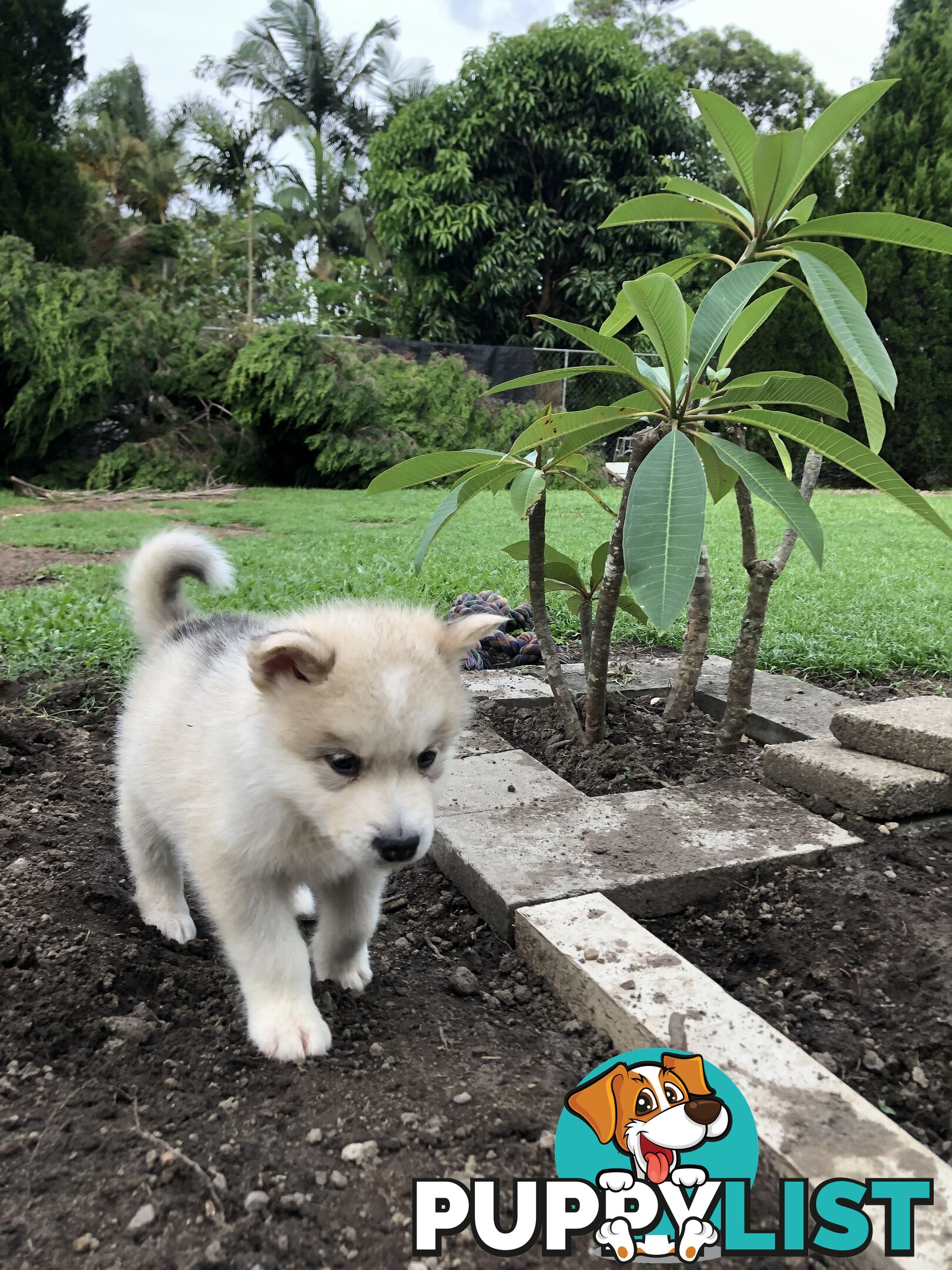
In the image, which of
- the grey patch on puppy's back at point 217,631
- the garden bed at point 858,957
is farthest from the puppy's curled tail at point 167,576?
the garden bed at point 858,957

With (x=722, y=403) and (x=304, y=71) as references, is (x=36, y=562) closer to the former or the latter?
(x=722, y=403)

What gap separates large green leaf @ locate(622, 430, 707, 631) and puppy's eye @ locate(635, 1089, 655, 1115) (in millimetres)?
752

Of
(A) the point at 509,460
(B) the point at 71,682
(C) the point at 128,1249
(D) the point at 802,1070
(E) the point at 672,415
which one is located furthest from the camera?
(B) the point at 71,682

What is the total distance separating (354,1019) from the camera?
5.62 ft

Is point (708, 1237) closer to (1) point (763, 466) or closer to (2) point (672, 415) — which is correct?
(1) point (763, 466)

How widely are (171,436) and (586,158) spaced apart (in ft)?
33.8

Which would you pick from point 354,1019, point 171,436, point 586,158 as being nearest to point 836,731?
point 354,1019

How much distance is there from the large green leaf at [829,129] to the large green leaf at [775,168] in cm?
4

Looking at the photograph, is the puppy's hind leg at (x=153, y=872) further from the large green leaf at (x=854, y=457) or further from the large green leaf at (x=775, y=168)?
the large green leaf at (x=775, y=168)

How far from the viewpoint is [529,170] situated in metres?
18.0

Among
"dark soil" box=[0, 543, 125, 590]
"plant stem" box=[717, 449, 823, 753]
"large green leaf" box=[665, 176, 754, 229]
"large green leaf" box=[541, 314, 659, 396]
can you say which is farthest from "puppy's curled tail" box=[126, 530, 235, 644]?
"dark soil" box=[0, 543, 125, 590]

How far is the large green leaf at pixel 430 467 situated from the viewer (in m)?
2.24

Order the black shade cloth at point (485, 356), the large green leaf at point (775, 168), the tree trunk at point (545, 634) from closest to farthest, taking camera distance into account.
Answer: the large green leaf at point (775, 168) < the tree trunk at point (545, 634) < the black shade cloth at point (485, 356)

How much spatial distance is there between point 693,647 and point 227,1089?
6.74 ft
